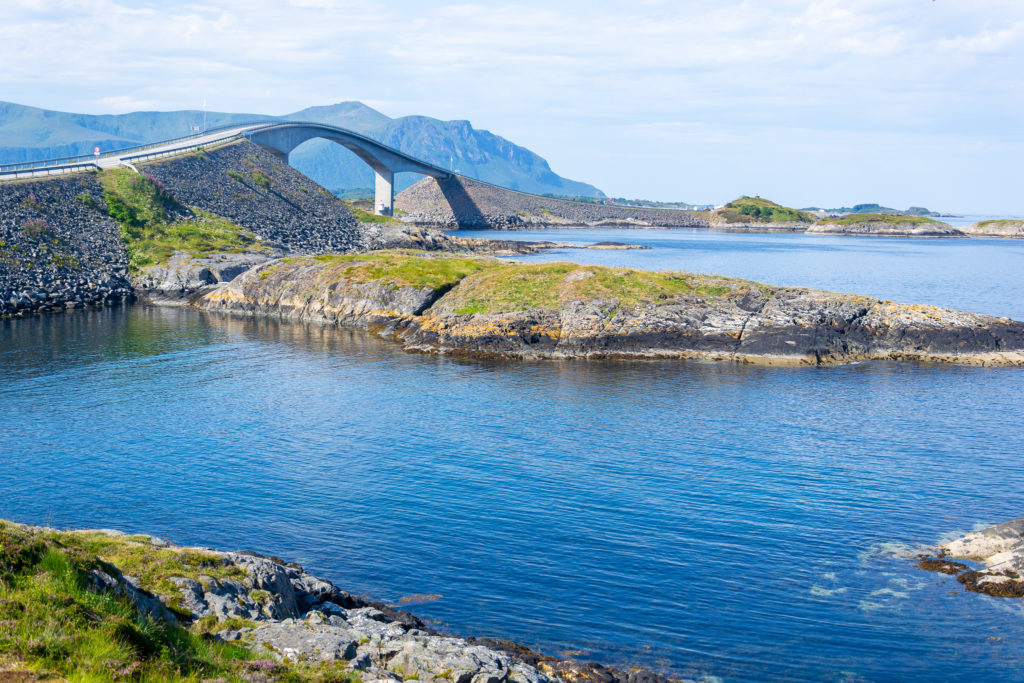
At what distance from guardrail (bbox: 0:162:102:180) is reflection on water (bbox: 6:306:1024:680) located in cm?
6129

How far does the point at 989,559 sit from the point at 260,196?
132029 mm

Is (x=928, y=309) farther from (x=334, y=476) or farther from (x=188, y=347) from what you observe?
(x=188, y=347)

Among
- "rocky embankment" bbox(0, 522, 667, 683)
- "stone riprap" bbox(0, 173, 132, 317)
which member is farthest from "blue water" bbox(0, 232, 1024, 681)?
"stone riprap" bbox(0, 173, 132, 317)

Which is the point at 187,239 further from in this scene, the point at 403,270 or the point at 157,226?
the point at 403,270

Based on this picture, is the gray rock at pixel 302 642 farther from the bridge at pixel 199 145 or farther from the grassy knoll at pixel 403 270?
the bridge at pixel 199 145

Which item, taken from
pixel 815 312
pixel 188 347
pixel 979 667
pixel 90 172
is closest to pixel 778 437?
pixel 979 667

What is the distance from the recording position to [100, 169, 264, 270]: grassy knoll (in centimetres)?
10281

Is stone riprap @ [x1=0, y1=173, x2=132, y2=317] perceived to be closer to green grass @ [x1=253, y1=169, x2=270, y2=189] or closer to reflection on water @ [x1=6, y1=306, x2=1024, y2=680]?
reflection on water @ [x1=6, y1=306, x2=1024, y2=680]

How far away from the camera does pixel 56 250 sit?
91.8 meters

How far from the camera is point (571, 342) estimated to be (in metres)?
65.2

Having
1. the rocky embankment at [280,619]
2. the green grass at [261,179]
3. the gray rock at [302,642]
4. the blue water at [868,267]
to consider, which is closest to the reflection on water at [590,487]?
the rocky embankment at [280,619]

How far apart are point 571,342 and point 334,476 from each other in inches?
1291

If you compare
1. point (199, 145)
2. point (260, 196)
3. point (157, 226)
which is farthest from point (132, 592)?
point (199, 145)

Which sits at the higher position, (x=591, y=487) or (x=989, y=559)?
(x=591, y=487)
